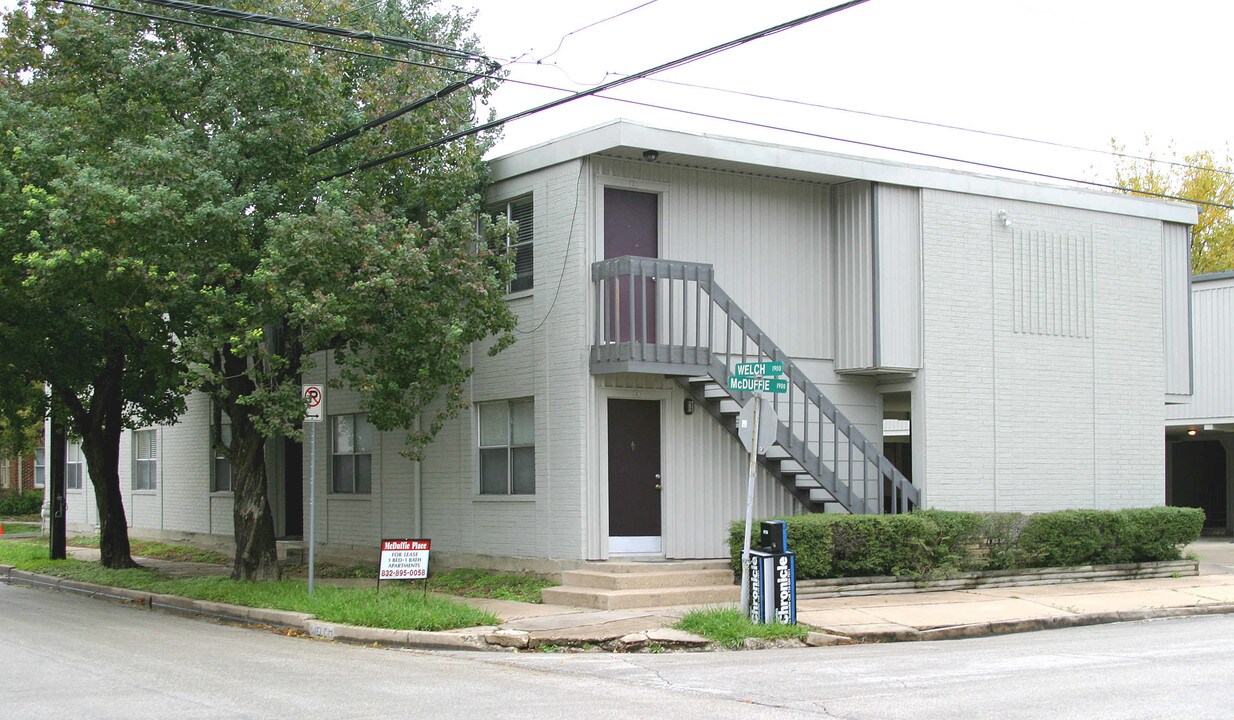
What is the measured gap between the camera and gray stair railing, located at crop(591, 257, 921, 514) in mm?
17594

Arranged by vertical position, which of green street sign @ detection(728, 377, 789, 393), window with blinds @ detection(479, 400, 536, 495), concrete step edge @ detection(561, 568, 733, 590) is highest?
green street sign @ detection(728, 377, 789, 393)

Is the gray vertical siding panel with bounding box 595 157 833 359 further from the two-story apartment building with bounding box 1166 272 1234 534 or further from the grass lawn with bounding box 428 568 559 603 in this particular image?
the two-story apartment building with bounding box 1166 272 1234 534

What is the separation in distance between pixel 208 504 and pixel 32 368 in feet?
26.1

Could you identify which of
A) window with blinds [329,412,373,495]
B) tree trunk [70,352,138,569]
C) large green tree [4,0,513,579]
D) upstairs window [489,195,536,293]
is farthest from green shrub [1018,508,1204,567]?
tree trunk [70,352,138,569]

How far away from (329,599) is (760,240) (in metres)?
8.60

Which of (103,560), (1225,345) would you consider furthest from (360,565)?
(1225,345)

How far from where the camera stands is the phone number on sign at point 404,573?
15570mm

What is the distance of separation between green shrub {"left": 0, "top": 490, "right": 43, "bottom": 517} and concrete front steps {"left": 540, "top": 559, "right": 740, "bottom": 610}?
34754 mm

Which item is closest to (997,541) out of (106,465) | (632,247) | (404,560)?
(632,247)

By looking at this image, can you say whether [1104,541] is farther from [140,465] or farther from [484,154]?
[140,465]

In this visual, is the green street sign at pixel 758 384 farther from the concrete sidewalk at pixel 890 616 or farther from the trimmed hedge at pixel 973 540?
the trimmed hedge at pixel 973 540

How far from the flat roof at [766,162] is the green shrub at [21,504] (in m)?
33.4

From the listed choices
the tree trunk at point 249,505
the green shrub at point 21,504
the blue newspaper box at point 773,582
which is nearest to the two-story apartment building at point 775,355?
the tree trunk at point 249,505

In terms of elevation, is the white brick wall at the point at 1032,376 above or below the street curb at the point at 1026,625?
above
